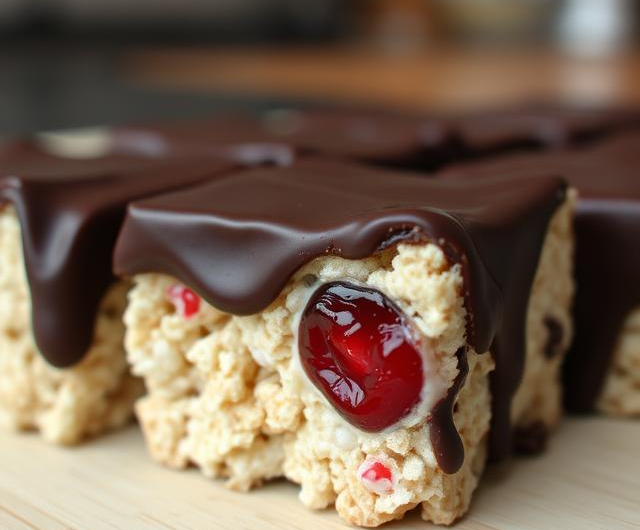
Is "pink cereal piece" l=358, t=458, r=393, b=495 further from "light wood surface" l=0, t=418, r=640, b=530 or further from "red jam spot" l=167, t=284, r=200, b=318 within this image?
"red jam spot" l=167, t=284, r=200, b=318

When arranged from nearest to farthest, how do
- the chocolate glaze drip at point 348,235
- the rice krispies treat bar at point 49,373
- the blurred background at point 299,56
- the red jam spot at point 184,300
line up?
the chocolate glaze drip at point 348,235, the red jam spot at point 184,300, the rice krispies treat bar at point 49,373, the blurred background at point 299,56

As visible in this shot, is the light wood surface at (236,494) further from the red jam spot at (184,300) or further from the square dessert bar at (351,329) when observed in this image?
the red jam spot at (184,300)

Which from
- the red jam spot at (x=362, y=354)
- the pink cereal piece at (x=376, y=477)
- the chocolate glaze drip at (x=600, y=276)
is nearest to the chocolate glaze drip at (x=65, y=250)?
the red jam spot at (x=362, y=354)

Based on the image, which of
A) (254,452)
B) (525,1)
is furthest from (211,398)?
(525,1)

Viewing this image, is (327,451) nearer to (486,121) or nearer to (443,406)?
(443,406)

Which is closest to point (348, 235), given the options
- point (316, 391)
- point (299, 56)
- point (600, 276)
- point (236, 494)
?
point (316, 391)

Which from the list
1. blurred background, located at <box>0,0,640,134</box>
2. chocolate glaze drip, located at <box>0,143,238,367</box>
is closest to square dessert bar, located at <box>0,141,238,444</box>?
chocolate glaze drip, located at <box>0,143,238,367</box>
